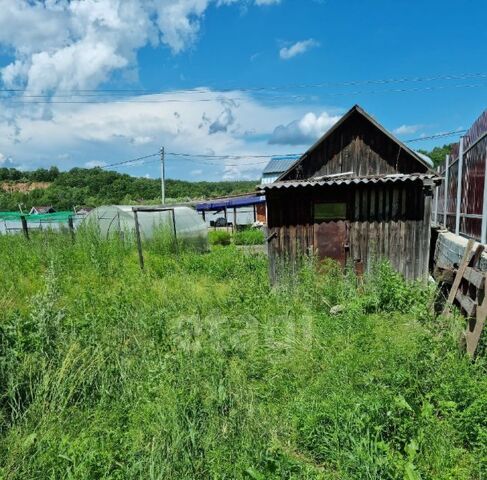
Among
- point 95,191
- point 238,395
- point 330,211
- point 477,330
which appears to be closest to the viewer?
point 238,395

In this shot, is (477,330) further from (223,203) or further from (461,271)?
(223,203)

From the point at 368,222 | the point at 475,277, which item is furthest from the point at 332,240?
the point at 475,277

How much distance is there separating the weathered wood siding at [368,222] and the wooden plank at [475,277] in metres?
3.70

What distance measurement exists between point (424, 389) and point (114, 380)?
3.16 metres

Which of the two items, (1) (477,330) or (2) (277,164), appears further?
(2) (277,164)

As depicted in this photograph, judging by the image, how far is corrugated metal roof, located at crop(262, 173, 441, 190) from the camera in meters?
7.82

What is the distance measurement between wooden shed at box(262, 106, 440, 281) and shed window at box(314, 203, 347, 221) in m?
0.02

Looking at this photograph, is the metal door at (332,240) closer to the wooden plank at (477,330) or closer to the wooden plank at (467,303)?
the wooden plank at (467,303)

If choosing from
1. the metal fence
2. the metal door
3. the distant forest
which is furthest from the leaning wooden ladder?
the distant forest

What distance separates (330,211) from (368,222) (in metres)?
0.89

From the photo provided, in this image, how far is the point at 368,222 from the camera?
8.46 m

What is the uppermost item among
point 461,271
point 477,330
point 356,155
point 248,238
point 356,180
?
point 356,155

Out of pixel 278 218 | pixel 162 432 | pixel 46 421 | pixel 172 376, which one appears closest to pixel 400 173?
pixel 278 218

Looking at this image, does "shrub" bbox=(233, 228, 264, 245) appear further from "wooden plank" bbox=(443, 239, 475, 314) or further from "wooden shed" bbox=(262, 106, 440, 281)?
"wooden plank" bbox=(443, 239, 475, 314)
